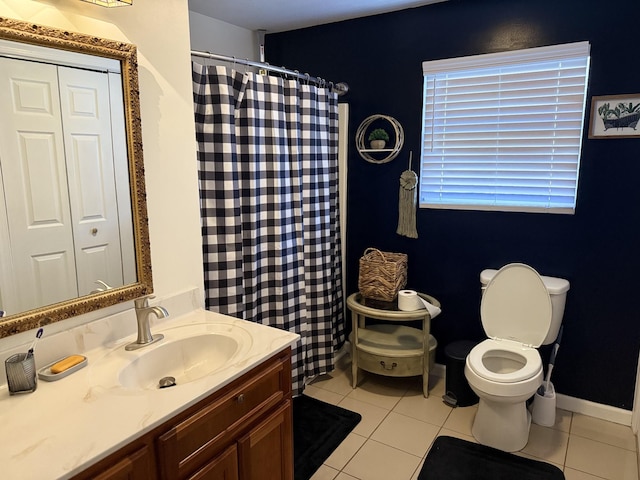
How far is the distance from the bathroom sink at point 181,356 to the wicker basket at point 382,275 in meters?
1.33

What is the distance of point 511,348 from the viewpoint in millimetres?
2463

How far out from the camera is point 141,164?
1.65 metres

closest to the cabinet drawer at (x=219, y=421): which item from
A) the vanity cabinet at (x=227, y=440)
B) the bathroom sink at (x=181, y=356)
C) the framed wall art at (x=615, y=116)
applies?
A: the vanity cabinet at (x=227, y=440)

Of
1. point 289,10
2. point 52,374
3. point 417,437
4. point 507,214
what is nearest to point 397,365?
point 417,437

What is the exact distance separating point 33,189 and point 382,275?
201 centimetres

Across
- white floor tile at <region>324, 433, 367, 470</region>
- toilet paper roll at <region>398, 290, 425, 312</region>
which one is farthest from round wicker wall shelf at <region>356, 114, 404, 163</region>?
white floor tile at <region>324, 433, 367, 470</region>

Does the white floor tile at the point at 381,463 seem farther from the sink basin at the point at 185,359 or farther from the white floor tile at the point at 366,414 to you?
the sink basin at the point at 185,359

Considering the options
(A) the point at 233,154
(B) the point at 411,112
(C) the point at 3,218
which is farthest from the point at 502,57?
(C) the point at 3,218

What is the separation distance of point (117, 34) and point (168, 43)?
0.22 meters

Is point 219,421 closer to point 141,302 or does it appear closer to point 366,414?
point 141,302

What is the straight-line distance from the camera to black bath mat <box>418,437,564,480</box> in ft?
7.06

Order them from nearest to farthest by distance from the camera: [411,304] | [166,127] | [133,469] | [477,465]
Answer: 1. [133,469]
2. [166,127]
3. [477,465]
4. [411,304]

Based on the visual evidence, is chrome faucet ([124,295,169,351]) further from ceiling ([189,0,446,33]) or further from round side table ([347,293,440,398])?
ceiling ([189,0,446,33])

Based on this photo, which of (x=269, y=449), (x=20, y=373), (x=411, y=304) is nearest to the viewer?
(x=20, y=373)
